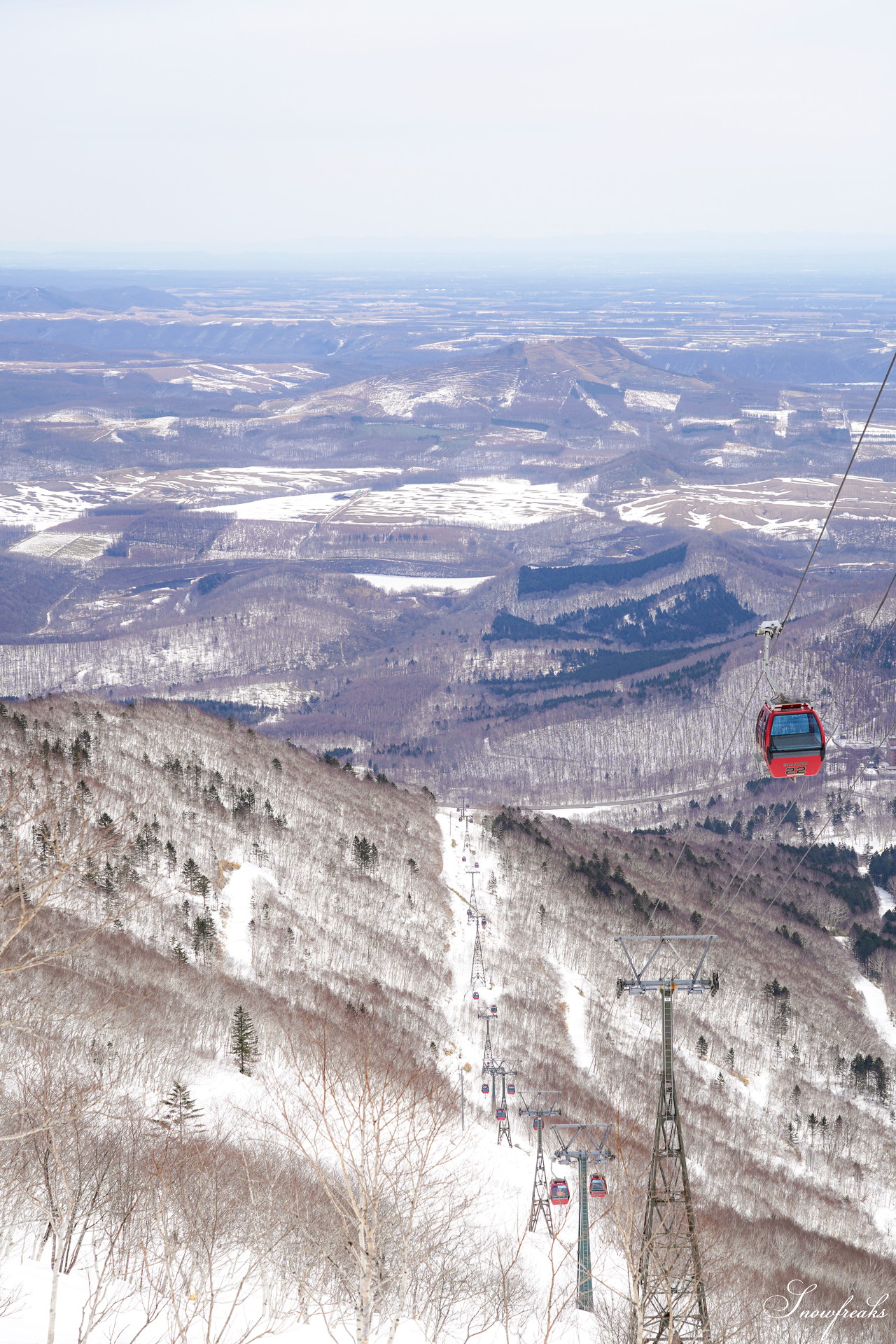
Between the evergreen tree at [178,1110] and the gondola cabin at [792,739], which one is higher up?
the gondola cabin at [792,739]

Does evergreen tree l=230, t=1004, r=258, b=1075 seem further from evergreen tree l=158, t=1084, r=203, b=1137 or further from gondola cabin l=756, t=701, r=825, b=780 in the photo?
gondola cabin l=756, t=701, r=825, b=780

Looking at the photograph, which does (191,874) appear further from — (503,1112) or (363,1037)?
(363,1037)

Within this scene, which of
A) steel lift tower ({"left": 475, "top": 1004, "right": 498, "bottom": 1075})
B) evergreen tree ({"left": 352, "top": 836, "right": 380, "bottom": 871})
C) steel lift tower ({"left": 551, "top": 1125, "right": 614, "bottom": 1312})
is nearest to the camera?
steel lift tower ({"left": 551, "top": 1125, "right": 614, "bottom": 1312})

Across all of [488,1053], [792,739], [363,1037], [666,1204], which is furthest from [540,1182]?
[792,739]

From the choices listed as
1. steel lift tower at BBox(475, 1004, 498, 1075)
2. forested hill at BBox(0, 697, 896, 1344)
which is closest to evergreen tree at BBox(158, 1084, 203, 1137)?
forested hill at BBox(0, 697, 896, 1344)

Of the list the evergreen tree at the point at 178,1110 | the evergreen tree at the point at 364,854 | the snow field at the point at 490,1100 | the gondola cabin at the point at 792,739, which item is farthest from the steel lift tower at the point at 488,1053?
the gondola cabin at the point at 792,739

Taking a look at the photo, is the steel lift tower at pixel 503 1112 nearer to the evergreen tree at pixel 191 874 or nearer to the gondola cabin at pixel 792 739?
the evergreen tree at pixel 191 874

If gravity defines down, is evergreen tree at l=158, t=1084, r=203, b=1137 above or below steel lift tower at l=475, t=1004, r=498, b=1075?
above
